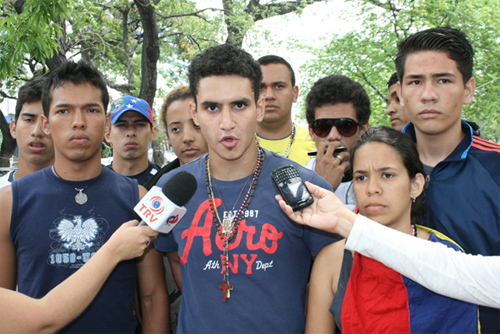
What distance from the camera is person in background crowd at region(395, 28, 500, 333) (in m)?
2.30

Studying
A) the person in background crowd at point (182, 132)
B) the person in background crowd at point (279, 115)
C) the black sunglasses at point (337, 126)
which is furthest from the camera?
the person in background crowd at point (279, 115)

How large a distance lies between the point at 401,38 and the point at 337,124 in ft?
26.9

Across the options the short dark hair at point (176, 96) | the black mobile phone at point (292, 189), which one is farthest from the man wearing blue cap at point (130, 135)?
the black mobile phone at point (292, 189)

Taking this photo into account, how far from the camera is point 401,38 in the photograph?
1021 cm

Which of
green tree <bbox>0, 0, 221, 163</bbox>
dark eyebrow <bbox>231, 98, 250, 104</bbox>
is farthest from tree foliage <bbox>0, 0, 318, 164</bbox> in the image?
dark eyebrow <bbox>231, 98, 250, 104</bbox>

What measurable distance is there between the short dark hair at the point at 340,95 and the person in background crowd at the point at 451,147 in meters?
0.74

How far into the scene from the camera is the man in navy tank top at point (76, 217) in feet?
8.05

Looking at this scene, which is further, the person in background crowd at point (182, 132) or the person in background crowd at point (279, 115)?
the person in background crowd at point (279, 115)

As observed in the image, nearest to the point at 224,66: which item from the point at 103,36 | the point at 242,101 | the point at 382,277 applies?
the point at 242,101

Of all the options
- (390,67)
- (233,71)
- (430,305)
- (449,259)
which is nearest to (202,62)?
(233,71)

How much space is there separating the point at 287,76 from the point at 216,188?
2.42 metres

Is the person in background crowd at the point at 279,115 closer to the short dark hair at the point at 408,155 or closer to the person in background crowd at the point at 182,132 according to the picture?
the person in background crowd at the point at 182,132

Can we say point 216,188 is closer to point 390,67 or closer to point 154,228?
point 154,228

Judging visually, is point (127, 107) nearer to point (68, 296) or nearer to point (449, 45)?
point (68, 296)
